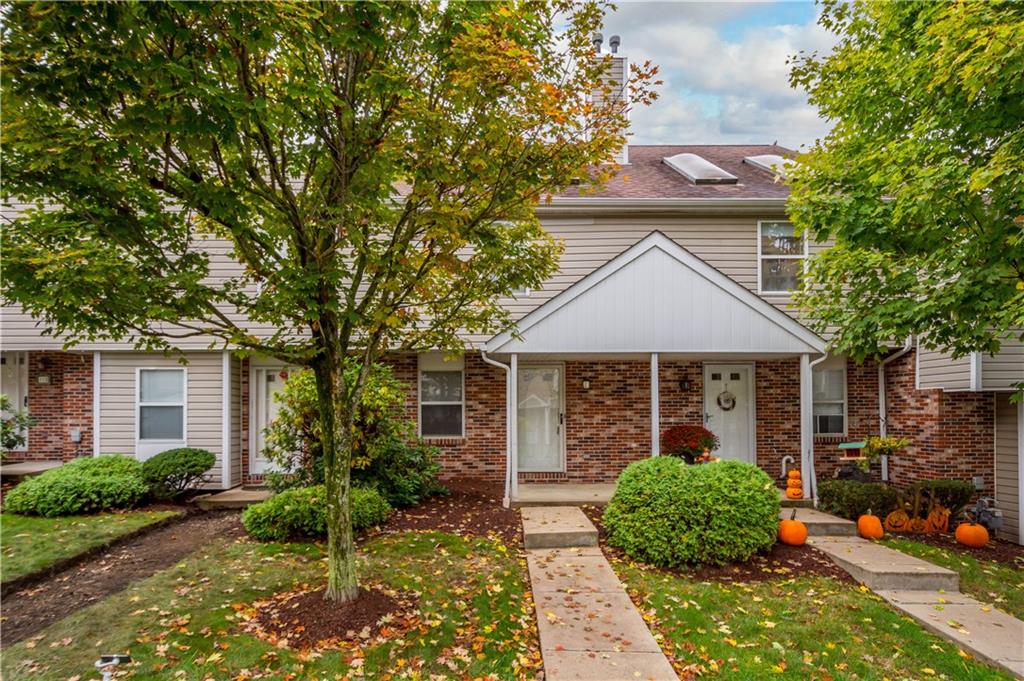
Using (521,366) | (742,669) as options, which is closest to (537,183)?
(742,669)

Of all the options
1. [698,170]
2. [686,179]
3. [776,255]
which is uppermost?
[698,170]

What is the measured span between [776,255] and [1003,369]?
160 inches

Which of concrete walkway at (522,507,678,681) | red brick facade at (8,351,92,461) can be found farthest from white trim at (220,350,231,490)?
concrete walkway at (522,507,678,681)

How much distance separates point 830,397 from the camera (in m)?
11.2

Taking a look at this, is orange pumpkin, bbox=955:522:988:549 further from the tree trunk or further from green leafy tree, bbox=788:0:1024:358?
the tree trunk

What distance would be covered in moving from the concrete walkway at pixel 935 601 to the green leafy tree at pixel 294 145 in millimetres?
5178

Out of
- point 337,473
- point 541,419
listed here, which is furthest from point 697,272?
point 337,473

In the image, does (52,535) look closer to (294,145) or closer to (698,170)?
(294,145)

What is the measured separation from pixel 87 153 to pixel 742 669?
6.09 m

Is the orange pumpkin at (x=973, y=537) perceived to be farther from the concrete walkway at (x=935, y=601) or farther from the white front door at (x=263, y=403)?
the white front door at (x=263, y=403)

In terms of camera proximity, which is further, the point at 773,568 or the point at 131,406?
the point at 131,406

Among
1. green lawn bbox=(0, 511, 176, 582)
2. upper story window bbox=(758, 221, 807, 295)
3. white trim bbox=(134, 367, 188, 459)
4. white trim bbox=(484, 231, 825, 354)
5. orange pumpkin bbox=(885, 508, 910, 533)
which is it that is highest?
upper story window bbox=(758, 221, 807, 295)

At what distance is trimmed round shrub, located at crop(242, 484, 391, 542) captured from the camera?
725 centimetres

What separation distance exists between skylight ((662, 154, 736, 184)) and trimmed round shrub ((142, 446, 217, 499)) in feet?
36.8
